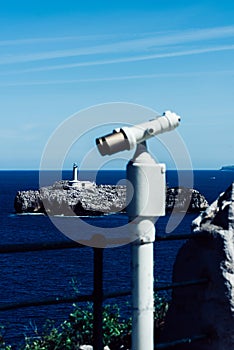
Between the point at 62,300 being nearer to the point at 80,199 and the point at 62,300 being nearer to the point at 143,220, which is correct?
the point at 143,220

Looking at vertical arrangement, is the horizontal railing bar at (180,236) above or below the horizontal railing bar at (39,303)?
above

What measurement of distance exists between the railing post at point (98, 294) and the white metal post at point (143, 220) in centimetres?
36

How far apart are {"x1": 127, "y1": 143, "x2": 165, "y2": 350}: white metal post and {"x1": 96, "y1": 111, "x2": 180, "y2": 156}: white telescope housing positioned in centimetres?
11

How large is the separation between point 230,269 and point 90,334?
1397 mm

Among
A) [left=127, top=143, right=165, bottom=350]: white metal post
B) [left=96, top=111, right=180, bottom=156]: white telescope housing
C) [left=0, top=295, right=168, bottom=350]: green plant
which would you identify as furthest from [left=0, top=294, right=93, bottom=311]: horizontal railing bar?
[left=0, top=295, right=168, bottom=350]: green plant

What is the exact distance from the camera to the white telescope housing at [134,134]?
3.43m

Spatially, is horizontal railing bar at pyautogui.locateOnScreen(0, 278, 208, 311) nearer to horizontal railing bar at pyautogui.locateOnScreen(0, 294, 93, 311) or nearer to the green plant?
horizontal railing bar at pyautogui.locateOnScreen(0, 294, 93, 311)

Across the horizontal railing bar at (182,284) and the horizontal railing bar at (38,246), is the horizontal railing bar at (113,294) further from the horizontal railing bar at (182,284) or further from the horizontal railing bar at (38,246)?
the horizontal railing bar at (38,246)

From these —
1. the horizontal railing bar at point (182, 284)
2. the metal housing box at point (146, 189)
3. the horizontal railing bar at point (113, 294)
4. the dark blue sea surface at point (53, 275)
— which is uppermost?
the dark blue sea surface at point (53, 275)

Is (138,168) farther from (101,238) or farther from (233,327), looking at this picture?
(233,327)

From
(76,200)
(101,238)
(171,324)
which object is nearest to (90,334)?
(171,324)

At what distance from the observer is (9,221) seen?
288ft

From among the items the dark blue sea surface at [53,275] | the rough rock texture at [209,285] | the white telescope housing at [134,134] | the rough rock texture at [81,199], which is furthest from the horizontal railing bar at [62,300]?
the rough rock texture at [81,199]

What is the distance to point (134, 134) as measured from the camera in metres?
3.48
